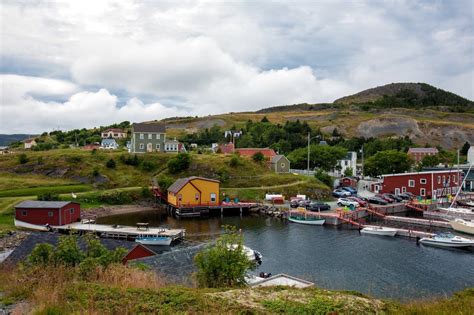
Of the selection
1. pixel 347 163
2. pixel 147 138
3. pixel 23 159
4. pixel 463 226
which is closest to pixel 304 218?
pixel 463 226

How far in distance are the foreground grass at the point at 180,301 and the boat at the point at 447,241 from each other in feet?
94.3

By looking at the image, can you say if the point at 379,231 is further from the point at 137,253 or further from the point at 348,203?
the point at 137,253

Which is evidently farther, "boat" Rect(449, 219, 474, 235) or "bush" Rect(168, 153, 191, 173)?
"bush" Rect(168, 153, 191, 173)

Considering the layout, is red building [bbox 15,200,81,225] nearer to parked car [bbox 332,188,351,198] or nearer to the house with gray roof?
the house with gray roof

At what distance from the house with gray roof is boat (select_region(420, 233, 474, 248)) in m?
60.3

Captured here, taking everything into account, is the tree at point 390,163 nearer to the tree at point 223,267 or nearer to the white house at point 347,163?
the white house at point 347,163

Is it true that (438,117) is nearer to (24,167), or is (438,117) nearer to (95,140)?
(95,140)

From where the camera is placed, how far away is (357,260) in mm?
32438

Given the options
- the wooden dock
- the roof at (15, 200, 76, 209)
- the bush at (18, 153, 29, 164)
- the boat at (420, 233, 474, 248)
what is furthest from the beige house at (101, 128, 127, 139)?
the boat at (420, 233, 474, 248)

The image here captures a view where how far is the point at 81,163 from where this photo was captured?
70.7 metres

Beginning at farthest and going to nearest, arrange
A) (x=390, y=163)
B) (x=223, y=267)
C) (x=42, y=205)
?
1. (x=390, y=163)
2. (x=42, y=205)
3. (x=223, y=267)

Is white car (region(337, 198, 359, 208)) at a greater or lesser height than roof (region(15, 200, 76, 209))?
lesser

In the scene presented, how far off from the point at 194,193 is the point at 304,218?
664 inches

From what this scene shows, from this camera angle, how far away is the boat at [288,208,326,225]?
46.9 metres
